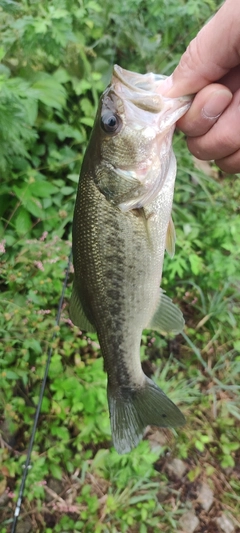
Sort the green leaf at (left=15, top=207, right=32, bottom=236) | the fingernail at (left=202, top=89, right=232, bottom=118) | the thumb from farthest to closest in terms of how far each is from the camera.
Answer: the green leaf at (left=15, top=207, right=32, bottom=236) < the fingernail at (left=202, top=89, right=232, bottom=118) < the thumb

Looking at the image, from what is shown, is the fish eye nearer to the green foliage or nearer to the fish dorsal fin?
the fish dorsal fin

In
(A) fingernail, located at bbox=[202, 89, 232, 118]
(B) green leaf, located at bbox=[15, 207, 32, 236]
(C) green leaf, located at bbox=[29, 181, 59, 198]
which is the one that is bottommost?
(B) green leaf, located at bbox=[15, 207, 32, 236]

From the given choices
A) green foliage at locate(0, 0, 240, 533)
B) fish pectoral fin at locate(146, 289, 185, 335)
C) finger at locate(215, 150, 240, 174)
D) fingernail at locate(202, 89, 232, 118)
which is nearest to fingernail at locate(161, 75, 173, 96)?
fingernail at locate(202, 89, 232, 118)

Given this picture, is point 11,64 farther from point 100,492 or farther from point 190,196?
point 100,492

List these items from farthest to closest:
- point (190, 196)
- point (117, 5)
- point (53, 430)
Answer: point (190, 196)
point (117, 5)
point (53, 430)

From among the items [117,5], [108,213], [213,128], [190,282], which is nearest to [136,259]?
[108,213]

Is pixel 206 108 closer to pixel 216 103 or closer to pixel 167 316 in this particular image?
pixel 216 103

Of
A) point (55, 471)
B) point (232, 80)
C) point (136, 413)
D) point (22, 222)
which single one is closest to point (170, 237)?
point (232, 80)
